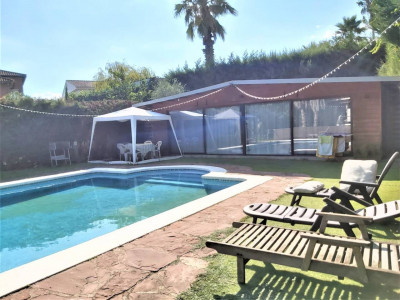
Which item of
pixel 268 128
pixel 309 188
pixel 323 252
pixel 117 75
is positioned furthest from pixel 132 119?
pixel 117 75

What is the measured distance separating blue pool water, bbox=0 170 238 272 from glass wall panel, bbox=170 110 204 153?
3.59 meters

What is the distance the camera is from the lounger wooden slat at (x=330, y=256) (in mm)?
2215

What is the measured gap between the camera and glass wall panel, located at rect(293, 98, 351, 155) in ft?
34.9

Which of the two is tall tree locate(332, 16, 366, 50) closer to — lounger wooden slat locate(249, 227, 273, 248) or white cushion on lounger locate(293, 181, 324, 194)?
white cushion on lounger locate(293, 181, 324, 194)

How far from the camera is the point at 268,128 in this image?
12.3m

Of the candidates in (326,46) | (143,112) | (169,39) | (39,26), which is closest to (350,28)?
(326,46)

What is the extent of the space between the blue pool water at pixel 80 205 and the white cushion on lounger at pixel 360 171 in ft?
12.0

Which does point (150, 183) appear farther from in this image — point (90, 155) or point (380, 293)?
point (380, 293)

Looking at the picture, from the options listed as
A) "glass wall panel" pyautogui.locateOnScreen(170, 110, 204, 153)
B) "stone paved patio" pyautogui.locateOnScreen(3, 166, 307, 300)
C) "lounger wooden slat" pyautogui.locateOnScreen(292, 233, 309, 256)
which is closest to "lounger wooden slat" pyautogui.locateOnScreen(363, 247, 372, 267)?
"lounger wooden slat" pyautogui.locateOnScreen(292, 233, 309, 256)

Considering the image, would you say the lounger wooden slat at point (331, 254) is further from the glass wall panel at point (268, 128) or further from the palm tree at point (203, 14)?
the palm tree at point (203, 14)

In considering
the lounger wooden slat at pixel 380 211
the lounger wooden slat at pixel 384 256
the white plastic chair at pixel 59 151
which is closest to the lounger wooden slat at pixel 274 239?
the lounger wooden slat at pixel 384 256

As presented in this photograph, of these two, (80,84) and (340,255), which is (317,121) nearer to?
(340,255)

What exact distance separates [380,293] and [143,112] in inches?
462

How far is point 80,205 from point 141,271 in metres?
5.07
